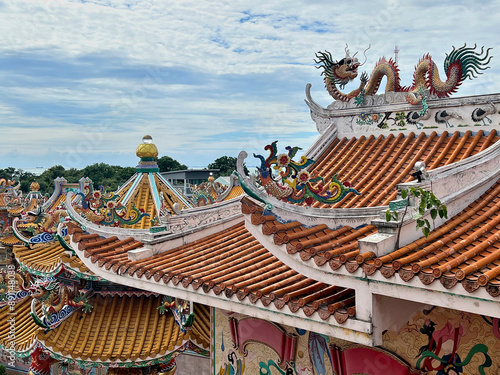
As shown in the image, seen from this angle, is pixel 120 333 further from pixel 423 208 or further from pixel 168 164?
pixel 168 164

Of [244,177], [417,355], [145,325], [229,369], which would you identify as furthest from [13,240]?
[417,355]

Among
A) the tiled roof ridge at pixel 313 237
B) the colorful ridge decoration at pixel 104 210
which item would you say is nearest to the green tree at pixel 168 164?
the colorful ridge decoration at pixel 104 210

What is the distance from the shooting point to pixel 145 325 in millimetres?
8969

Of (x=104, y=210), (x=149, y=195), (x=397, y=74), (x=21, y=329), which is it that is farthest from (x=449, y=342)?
(x=21, y=329)

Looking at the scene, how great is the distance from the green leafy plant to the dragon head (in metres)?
3.76

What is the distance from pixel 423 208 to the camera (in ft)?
14.5

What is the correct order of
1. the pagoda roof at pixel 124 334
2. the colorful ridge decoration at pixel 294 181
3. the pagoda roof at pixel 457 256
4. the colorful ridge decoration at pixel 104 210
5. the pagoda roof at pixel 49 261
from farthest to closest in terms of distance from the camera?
the pagoda roof at pixel 49 261 → the colorful ridge decoration at pixel 104 210 → the pagoda roof at pixel 124 334 → the colorful ridge decoration at pixel 294 181 → the pagoda roof at pixel 457 256

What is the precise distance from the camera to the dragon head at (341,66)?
7.96 m

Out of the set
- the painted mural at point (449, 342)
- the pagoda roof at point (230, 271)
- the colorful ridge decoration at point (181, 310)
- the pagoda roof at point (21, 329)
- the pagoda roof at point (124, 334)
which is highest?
the pagoda roof at point (230, 271)

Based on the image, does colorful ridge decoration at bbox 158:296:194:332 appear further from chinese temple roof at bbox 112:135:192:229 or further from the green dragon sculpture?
the green dragon sculpture

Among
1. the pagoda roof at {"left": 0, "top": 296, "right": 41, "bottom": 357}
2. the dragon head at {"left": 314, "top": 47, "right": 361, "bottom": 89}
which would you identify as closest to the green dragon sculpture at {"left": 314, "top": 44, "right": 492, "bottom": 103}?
the dragon head at {"left": 314, "top": 47, "right": 361, "bottom": 89}

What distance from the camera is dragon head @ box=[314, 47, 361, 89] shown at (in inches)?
313

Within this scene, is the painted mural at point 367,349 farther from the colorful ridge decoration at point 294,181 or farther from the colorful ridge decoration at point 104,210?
the colorful ridge decoration at point 104,210

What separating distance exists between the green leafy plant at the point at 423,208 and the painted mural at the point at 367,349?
1204 mm
